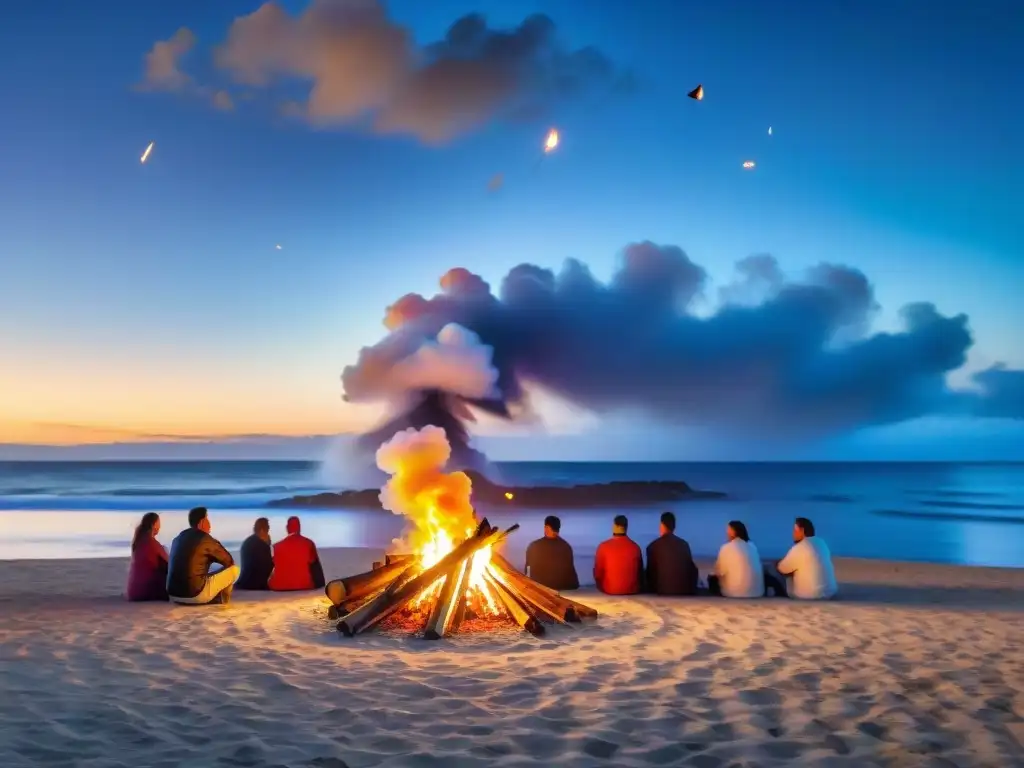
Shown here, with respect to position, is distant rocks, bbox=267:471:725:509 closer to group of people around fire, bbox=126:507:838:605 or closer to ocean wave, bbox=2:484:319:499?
ocean wave, bbox=2:484:319:499

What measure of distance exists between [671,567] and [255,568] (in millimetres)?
6408

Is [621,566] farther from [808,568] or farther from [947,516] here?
[947,516]

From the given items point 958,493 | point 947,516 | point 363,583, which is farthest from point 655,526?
point 958,493

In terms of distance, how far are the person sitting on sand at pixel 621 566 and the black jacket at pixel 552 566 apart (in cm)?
53

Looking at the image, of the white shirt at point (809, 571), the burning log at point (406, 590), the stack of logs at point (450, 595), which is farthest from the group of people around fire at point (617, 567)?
the burning log at point (406, 590)

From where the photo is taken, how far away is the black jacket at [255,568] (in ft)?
41.2

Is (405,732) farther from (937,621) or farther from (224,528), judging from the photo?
(224,528)

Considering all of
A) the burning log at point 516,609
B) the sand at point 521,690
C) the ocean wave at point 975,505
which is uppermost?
the ocean wave at point 975,505

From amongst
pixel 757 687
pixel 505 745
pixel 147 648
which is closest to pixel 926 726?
pixel 757 687

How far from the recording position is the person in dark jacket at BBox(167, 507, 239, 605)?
414 inches

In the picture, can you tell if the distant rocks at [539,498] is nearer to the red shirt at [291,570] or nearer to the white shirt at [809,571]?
the red shirt at [291,570]

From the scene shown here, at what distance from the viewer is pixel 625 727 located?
A: 19.0 feet

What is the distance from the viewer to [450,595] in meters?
9.38

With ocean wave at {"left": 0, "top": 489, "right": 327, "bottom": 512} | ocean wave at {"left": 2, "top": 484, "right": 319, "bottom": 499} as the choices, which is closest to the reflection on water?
ocean wave at {"left": 0, "top": 489, "right": 327, "bottom": 512}
